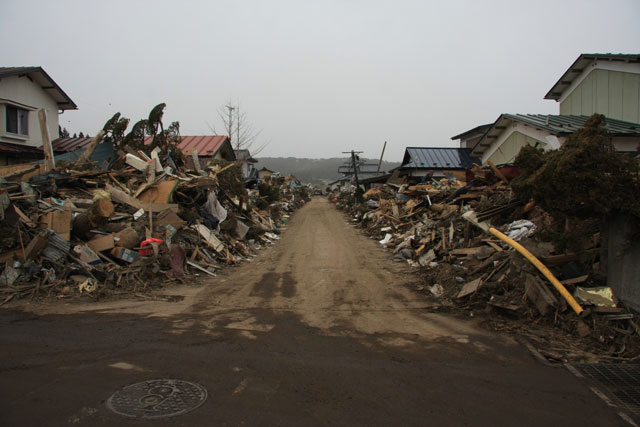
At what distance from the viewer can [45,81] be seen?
19766mm

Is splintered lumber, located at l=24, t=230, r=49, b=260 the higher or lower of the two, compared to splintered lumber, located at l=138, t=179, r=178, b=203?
lower

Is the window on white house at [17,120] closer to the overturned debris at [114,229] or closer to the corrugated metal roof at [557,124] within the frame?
the overturned debris at [114,229]

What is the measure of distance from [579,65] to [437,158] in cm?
1045

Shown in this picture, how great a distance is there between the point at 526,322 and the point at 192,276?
7447 millimetres

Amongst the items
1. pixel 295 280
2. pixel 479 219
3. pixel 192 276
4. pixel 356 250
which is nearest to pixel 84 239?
pixel 192 276

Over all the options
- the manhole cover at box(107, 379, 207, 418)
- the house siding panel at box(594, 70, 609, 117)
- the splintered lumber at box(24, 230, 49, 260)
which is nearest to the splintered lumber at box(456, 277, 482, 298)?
the manhole cover at box(107, 379, 207, 418)

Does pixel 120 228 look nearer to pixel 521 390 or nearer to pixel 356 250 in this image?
pixel 356 250

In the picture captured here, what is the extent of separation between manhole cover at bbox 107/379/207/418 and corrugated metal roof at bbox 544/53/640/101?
624 inches

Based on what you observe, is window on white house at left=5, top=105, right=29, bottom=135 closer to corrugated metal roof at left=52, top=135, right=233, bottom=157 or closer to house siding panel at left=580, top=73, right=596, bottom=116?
corrugated metal roof at left=52, top=135, right=233, bottom=157

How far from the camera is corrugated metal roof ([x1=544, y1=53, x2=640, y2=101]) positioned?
504 inches

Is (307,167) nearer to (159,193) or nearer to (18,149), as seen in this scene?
(18,149)

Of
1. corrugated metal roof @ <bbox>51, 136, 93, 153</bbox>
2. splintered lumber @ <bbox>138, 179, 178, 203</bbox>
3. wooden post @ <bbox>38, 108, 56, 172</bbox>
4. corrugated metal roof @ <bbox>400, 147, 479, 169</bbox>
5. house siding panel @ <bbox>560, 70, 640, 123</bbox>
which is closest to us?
splintered lumber @ <bbox>138, 179, 178, 203</bbox>

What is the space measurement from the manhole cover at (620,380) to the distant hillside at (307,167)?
11107 centimetres

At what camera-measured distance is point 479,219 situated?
35.2 feet
